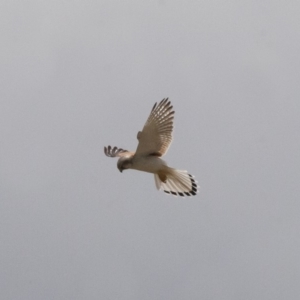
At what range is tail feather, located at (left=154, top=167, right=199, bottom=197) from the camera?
23609 mm

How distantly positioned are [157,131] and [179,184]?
51.9 inches

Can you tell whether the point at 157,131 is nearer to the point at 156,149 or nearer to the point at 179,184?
the point at 156,149

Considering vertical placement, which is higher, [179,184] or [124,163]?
[124,163]

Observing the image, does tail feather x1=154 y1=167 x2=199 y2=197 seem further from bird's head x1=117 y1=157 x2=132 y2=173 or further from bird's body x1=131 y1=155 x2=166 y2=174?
bird's head x1=117 y1=157 x2=132 y2=173

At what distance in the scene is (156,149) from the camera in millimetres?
23266

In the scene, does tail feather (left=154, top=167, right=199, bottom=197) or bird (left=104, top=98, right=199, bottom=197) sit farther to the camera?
tail feather (left=154, top=167, right=199, bottom=197)

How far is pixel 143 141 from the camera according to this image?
23.1 metres

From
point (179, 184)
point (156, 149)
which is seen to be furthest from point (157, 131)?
point (179, 184)

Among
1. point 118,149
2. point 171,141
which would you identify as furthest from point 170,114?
point 118,149

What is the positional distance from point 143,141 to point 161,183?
1196 mm

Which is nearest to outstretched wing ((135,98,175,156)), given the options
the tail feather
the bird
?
the bird

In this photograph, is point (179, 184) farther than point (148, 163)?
Yes

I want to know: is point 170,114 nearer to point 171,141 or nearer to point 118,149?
point 171,141

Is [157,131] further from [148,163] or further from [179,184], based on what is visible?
[179,184]
